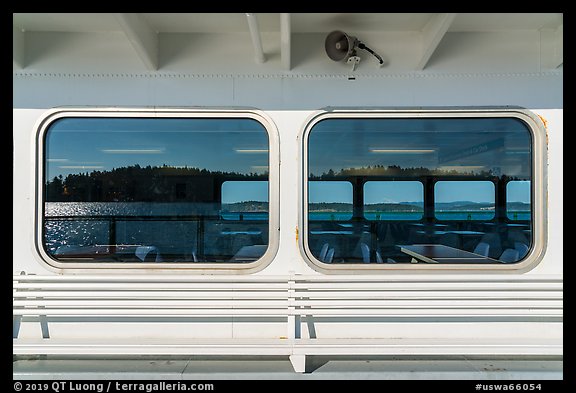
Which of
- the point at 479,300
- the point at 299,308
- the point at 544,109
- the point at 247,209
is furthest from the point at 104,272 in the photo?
the point at 544,109

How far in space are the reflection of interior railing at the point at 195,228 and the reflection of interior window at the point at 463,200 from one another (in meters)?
1.26

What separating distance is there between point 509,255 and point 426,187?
75 cm

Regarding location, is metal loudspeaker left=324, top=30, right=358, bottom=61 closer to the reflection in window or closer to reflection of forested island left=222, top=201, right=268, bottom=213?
the reflection in window

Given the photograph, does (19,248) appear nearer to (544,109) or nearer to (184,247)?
(184,247)

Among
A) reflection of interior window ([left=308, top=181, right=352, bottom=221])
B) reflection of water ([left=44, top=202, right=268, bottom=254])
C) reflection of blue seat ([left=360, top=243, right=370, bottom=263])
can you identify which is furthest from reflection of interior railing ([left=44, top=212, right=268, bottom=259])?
reflection of blue seat ([left=360, top=243, right=370, bottom=263])

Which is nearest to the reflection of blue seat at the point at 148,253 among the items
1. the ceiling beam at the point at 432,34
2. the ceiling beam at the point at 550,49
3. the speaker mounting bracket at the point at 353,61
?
the speaker mounting bracket at the point at 353,61

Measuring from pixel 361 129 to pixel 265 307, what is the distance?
138 cm

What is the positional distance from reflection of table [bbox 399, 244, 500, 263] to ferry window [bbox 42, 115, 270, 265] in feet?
3.44

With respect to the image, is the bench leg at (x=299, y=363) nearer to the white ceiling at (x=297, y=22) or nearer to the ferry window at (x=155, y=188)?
the ferry window at (x=155, y=188)

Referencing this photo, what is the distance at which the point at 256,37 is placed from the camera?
7.80 ft

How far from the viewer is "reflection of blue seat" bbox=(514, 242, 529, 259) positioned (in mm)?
2710

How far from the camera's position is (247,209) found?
Result: 270 cm

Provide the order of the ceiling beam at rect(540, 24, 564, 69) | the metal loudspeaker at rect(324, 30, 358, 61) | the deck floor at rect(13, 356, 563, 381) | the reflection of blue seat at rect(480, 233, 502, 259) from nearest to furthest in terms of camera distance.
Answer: the deck floor at rect(13, 356, 563, 381) → the metal loudspeaker at rect(324, 30, 358, 61) → the ceiling beam at rect(540, 24, 564, 69) → the reflection of blue seat at rect(480, 233, 502, 259)

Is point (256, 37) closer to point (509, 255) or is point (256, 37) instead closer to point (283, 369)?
point (283, 369)
